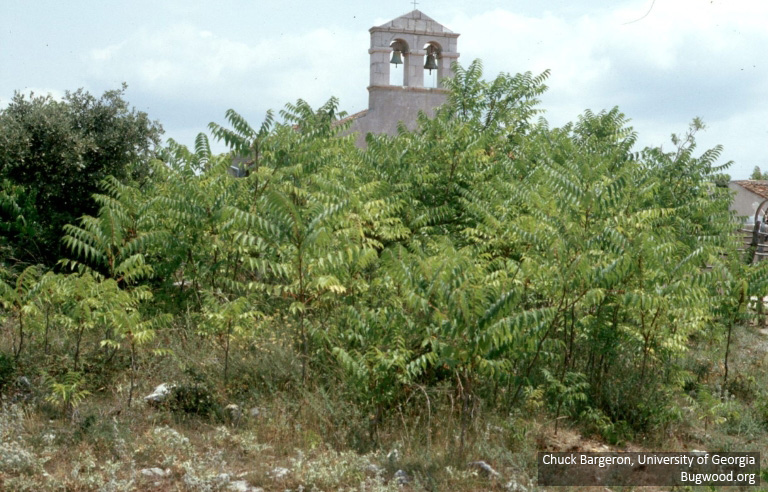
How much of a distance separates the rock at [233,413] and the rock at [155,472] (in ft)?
3.65

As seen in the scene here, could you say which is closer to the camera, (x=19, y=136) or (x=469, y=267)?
(x=469, y=267)

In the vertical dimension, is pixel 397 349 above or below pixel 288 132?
below

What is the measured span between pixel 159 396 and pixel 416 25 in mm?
15151

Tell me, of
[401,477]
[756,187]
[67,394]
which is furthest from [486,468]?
[756,187]

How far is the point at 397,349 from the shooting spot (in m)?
6.34

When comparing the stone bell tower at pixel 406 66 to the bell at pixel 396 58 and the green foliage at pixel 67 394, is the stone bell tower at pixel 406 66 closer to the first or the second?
the bell at pixel 396 58

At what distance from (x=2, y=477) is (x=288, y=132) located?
258 inches

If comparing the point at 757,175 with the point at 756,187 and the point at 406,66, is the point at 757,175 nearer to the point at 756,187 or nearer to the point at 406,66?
the point at 756,187

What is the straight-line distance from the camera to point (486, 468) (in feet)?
19.5

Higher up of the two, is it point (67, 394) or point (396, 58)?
point (396, 58)

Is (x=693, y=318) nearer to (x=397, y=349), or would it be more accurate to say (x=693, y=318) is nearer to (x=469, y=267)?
(x=469, y=267)

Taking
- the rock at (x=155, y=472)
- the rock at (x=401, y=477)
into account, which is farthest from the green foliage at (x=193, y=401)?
the rock at (x=401, y=477)

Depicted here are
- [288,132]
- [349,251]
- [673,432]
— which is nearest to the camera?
[349,251]

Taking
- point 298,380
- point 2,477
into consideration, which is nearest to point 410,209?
point 298,380
